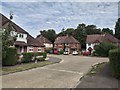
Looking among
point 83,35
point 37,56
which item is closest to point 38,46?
point 37,56

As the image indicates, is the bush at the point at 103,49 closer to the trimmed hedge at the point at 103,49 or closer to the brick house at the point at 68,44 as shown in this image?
the trimmed hedge at the point at 103,49

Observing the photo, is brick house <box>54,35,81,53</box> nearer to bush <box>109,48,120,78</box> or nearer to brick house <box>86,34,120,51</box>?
brick house <box>86,34,120,51</box>

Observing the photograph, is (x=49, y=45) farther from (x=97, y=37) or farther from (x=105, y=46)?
(x=105, y=46)

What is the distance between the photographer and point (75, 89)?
9992mm

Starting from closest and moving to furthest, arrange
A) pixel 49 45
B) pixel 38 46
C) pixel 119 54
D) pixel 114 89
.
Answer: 1. pixel 114 89
2. pixel 119 54
3. pixel 38 46
4. pixel 49 45

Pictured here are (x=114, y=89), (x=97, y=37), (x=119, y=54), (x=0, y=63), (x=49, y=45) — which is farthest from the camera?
(x=49, y=45)

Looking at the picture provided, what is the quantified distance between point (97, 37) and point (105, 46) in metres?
28.3

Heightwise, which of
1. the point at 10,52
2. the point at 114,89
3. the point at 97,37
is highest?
the point at 97,37

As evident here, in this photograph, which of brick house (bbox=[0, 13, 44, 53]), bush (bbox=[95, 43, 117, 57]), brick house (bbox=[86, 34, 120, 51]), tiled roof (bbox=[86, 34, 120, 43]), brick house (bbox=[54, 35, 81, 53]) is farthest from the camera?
brick house (bbox=[54, 35, 81, 53])

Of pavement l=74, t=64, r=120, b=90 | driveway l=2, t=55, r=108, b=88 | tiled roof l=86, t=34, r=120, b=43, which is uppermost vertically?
tiled roof l=86, t=34, r=120, b=43

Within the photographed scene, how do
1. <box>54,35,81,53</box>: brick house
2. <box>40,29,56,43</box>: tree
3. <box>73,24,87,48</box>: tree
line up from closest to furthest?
<box>54,35,81,53</box>: brick house < <box>73,24,87,48</box>: tree < <box>40,29,56,43</box>: tree

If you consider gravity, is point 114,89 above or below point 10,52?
below

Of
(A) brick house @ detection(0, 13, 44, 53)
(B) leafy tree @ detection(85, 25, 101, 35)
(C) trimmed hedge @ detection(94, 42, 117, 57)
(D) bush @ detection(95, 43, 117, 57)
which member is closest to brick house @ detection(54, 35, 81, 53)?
(B) leafy tree @ detection(85, 25, 101, 35)

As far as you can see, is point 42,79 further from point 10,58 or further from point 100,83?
point 10,58
